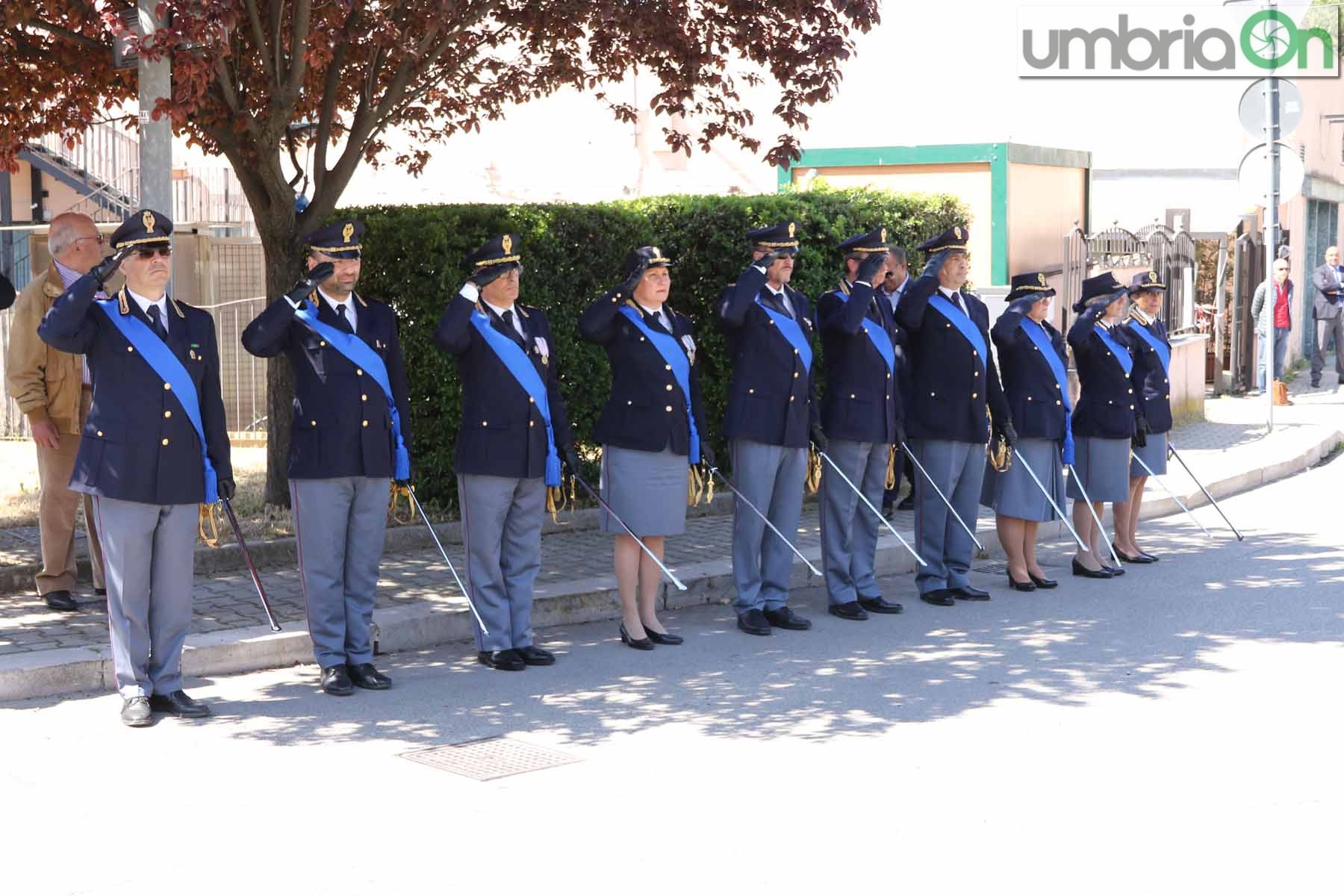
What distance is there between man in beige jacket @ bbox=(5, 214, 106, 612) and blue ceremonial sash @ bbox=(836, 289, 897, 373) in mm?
3960

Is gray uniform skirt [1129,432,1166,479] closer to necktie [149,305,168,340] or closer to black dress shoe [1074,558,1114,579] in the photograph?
black dress shoe [1074,558,1114,579]

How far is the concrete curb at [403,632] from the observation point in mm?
7168

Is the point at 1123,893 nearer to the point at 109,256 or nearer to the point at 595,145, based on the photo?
the point at 109,256

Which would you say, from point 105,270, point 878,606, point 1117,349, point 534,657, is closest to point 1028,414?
point 1117,349

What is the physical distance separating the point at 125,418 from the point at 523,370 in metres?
1.83

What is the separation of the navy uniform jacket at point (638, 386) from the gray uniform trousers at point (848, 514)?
3.81ft

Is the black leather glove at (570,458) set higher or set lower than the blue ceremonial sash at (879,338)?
lower

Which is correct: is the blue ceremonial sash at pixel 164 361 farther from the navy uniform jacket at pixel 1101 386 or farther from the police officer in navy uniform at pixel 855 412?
the navy uniform jacket at pixel 1101 386

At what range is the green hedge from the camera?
35.1 ft

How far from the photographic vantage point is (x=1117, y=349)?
10203 millimetres

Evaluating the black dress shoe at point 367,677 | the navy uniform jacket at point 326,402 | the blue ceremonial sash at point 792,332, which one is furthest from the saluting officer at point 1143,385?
the black dress shoe at point 367,677

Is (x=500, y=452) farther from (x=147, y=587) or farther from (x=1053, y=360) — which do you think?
(x=1053, y=360)

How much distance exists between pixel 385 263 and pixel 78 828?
600 cm

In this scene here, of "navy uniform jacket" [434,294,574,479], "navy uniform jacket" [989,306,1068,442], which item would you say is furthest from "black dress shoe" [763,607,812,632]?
"navy uniform jacket" [989,306,1068,442]
